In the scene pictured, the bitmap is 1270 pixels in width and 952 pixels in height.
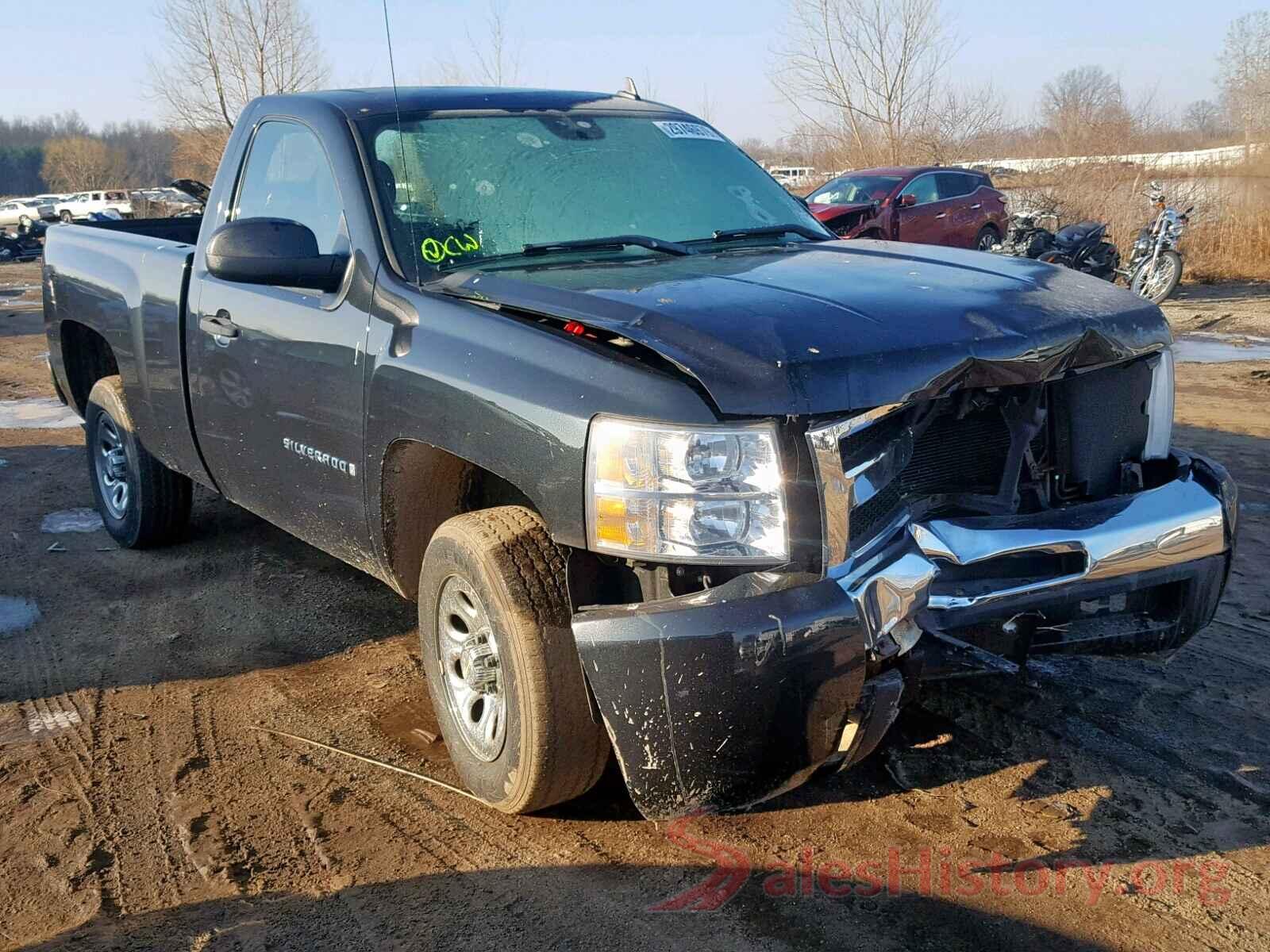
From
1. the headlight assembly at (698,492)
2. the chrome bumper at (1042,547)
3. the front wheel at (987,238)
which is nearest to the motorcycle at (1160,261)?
the front wheel at (987,238)

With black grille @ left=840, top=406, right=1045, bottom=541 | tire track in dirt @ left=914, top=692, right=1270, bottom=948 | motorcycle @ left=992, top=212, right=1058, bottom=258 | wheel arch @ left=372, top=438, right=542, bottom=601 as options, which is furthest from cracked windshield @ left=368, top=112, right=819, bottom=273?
motorcycle @ left=992, top=212, right=1058, bottom=258

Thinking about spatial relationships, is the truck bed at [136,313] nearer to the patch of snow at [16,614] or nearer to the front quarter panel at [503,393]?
the patch of snow at [16,614]

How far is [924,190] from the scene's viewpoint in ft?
51.8

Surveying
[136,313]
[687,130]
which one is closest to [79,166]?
[136,313]

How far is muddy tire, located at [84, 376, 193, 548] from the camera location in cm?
525

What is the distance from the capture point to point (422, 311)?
10.4 feet

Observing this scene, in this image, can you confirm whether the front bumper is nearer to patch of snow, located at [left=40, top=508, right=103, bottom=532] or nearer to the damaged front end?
the damaged front end

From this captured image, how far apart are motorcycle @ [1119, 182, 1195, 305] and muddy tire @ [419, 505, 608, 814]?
1297 centimetres

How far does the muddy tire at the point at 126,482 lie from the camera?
5.25m

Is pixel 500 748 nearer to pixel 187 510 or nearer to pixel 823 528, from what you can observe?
pixel 823 528

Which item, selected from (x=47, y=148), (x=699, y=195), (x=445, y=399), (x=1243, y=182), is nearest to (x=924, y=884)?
(x=445, y=399)

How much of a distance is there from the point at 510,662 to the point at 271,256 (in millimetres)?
1430

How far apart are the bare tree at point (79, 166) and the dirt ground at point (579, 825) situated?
77.8 meters

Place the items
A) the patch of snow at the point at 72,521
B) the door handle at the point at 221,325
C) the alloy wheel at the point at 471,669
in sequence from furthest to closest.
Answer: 1. the patch of snow at the point at 72,521
2. the door handle at the point at 221,325
3. the alloy wheel at the point at 471,669
